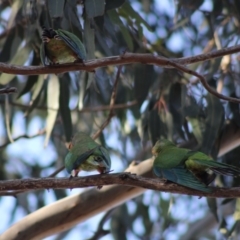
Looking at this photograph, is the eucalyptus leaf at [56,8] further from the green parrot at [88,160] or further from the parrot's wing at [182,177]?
the parrot's wing at [182,177]

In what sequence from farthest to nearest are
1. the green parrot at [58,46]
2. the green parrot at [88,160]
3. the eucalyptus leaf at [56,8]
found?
1. the eucalyptus leaf at [56,8]
2. the green parrot at [58,46]
3. the green parrot at [88,160]

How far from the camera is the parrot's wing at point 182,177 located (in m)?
2.76

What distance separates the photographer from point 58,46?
311cm

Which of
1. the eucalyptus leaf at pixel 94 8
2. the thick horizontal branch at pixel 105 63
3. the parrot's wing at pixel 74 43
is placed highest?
the eucalyptus leaf at pixel 94 8

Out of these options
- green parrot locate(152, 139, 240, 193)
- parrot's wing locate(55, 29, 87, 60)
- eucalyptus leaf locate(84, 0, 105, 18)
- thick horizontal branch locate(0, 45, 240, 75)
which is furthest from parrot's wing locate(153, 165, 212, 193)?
eucalyptus leaf locate(84, 0, 105, 18)

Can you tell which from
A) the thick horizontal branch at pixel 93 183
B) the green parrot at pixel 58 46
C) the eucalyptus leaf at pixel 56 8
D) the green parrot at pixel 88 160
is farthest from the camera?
the eucalyptus leaf at pixel 56 8

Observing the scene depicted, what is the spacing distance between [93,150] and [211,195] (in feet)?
1.71

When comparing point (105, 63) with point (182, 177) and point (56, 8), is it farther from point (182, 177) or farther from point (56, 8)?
point (56, 8)

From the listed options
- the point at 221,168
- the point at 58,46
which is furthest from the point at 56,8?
the point at 221,168

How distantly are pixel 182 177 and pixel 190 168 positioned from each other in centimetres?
17

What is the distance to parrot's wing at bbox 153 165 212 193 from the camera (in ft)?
9.05

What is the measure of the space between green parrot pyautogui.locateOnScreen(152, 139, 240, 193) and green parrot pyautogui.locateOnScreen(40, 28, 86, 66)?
1.85 ft

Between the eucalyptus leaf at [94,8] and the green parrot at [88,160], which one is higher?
the eucalyptus leaf at [94,8]

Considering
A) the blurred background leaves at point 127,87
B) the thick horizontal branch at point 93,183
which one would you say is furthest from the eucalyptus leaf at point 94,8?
the thick horizontal branch at point 93,183
